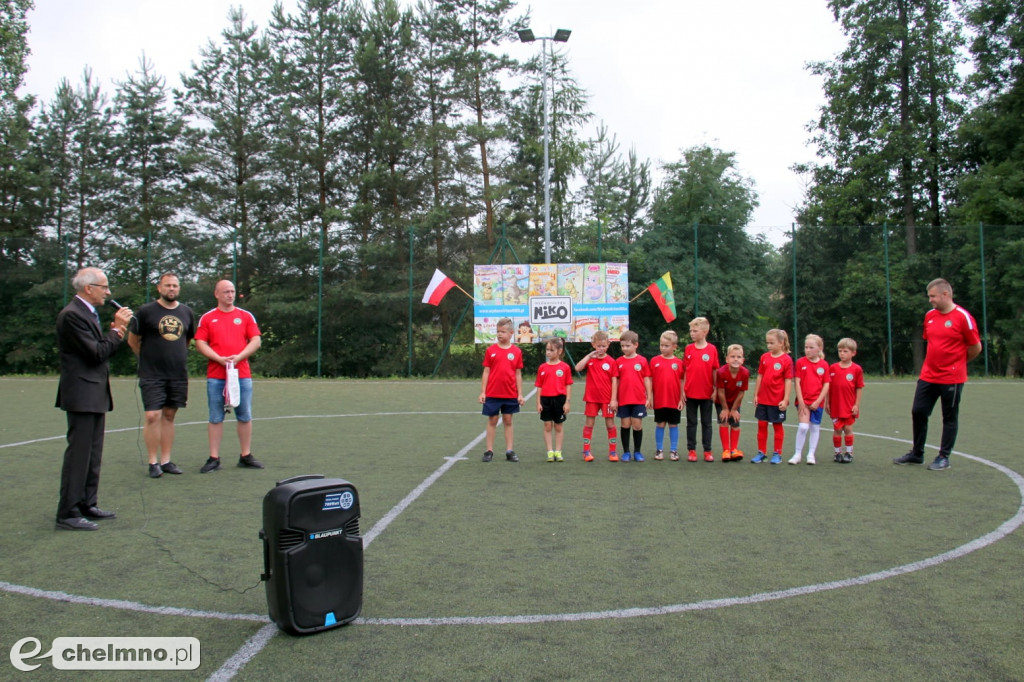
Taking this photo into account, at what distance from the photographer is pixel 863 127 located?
104 ft

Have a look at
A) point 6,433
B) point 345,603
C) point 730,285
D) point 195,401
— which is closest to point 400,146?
point 730,285

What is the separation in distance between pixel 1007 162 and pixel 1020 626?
27.4m

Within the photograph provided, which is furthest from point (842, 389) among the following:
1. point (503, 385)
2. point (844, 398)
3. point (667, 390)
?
point (503, 385)

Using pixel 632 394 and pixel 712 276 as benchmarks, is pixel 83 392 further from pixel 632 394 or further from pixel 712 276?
pixel 712 276

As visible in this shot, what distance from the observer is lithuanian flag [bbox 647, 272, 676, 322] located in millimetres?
21578

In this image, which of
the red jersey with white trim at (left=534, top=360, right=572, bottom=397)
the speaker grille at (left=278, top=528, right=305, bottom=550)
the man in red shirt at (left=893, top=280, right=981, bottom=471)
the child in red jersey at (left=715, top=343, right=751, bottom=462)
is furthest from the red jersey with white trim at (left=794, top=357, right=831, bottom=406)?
the speaker grille at (left=278, top=528, right=305, bottom=550)

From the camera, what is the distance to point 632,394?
8.77 m

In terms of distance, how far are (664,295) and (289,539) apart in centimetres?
1886

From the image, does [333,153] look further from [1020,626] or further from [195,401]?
[1020,626]

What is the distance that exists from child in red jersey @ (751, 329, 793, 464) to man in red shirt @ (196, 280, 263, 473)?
532 cm

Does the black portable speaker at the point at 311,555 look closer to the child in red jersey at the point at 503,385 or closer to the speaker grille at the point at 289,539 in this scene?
the speaker grille at the point at 289,539

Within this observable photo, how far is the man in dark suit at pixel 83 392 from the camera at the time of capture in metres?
5.59

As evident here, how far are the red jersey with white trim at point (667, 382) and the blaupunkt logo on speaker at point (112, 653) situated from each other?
20.2 feet

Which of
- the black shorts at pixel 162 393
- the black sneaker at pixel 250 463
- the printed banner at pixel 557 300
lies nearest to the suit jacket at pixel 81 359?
the black shorts at pixel 162 393
